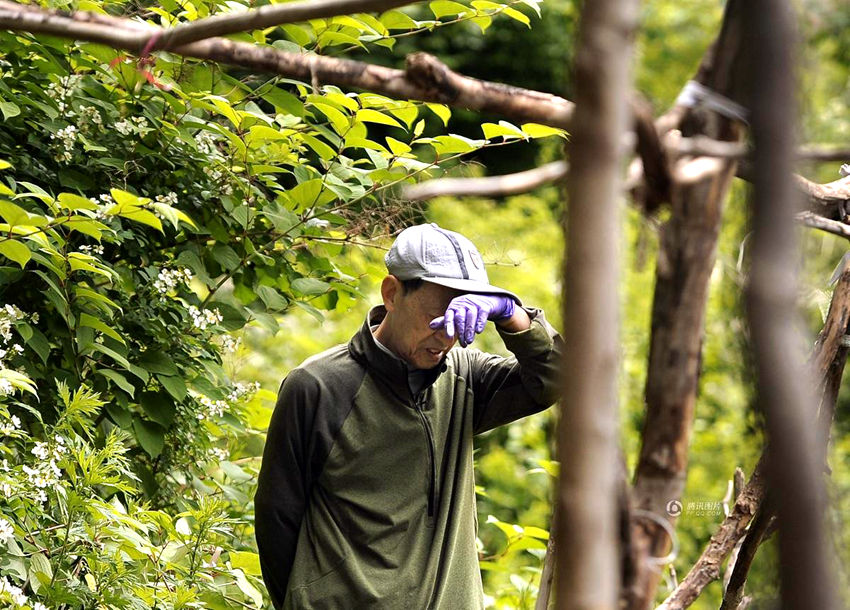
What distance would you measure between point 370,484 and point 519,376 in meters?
0.44

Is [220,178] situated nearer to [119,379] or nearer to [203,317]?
[203,317]

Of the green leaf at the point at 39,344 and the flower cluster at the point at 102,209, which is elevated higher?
the flower cluster at the point at 102,209

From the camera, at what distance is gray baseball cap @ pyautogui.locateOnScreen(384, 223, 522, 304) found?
2289mm

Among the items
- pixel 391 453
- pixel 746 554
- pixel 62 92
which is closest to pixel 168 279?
pixel 62 92

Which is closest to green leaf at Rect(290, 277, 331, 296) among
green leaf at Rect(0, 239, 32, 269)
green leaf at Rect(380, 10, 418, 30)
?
green leaf at Rect(380, 10, 418, 30)

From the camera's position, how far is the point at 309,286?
2838mm

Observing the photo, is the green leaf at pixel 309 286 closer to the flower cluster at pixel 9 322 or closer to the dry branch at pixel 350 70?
the flower cluster at pixel 9 322

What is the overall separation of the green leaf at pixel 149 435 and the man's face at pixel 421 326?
701 millimetres

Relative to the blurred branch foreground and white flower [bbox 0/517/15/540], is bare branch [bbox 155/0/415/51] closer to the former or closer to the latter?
the blurred branch foreground

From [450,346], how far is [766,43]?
60.9 inches

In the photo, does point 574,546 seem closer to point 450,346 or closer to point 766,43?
point 766,43

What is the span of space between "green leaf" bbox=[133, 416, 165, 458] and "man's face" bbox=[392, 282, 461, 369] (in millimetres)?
701

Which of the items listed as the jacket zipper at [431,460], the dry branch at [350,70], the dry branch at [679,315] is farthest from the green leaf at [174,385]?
the dry branch at [679,315]

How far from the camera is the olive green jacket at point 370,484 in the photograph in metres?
2.27
